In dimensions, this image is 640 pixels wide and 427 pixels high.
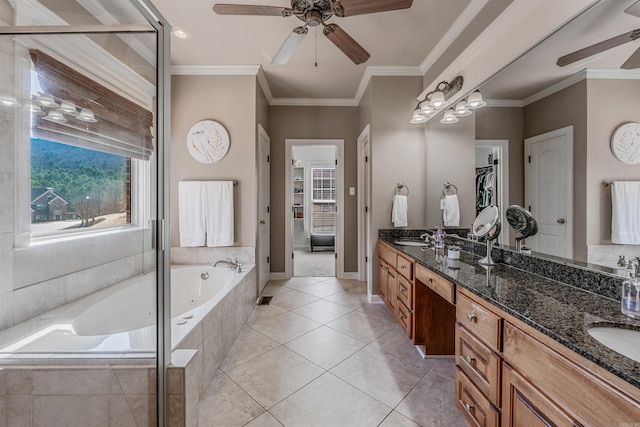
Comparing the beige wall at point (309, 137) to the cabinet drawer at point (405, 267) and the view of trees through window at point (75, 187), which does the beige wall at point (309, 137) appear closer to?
the cabinet drawer at point (405, 267)

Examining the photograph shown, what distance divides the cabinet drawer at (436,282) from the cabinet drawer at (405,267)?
0.35 ft

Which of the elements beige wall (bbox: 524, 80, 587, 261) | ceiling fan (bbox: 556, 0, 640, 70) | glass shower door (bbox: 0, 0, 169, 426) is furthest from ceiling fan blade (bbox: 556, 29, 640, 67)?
glass shower door (bbox: 0, 0, 169, 426)

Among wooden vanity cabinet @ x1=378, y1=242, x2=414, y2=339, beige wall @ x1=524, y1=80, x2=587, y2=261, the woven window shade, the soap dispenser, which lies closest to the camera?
the soap dispenser

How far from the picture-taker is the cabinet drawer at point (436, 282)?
5.02 feet

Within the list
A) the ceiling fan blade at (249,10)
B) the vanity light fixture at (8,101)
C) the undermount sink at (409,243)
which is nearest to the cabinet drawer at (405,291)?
the undermount sink at (409,243)

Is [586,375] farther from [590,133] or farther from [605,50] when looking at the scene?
[605,50]

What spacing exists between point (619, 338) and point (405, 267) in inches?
54.5

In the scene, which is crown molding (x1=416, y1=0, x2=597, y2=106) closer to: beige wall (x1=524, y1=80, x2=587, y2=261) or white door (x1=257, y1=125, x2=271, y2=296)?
beige wall (x1=524, y1=80, x2=587, y2=261)

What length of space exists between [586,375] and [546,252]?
0.97 meters

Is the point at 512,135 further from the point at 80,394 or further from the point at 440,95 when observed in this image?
the point at 80,394

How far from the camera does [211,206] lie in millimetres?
2896

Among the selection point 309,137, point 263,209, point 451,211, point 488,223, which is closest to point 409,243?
point 451,211

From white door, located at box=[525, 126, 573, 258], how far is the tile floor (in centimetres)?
107

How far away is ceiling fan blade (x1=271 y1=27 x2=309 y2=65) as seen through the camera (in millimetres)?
1806
